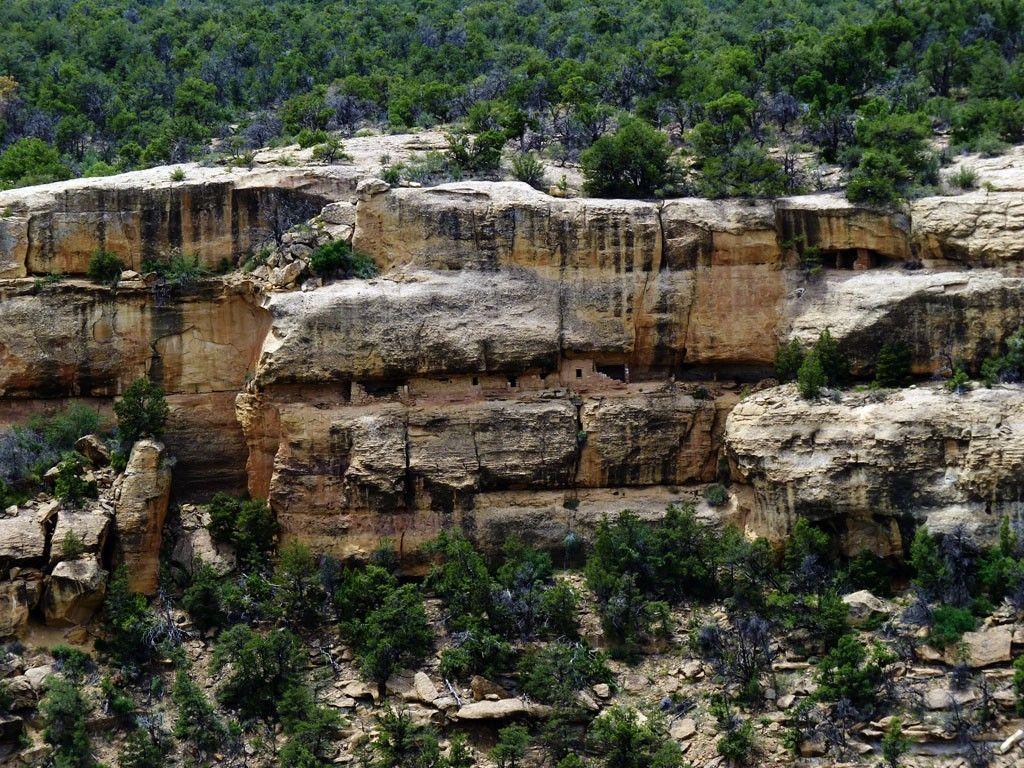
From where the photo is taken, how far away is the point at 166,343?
50.1 m

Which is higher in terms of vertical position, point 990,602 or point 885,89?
point 885,89

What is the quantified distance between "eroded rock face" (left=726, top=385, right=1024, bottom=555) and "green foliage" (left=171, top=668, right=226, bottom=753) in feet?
53.2

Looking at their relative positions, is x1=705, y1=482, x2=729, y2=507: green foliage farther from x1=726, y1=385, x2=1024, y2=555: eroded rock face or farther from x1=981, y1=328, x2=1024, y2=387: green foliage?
x1=981, y1=328, x2=1024, y2=387: green foliage

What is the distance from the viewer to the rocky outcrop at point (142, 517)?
4606 centimetres

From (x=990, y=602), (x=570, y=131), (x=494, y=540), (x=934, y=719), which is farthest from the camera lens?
(x=570, y=131)

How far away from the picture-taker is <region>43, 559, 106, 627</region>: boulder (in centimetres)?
4428

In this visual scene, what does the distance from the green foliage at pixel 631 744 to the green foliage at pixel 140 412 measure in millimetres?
16242

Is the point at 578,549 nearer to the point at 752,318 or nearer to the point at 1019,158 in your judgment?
the point at 752,318

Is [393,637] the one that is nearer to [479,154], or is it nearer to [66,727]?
[66,727]

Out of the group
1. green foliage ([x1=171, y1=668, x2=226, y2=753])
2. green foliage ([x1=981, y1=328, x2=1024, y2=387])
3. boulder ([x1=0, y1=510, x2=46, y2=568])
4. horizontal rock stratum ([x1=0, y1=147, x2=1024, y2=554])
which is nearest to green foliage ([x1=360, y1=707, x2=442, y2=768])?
green foliage ([x1=171, y1=668, x2=226, y2=753])

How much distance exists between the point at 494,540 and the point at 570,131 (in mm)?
17260

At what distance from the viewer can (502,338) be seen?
159 feet

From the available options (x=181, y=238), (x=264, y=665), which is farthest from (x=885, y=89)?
(x=264, y=665)

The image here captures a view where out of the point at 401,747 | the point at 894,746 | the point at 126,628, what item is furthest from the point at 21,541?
the point at 894,746
